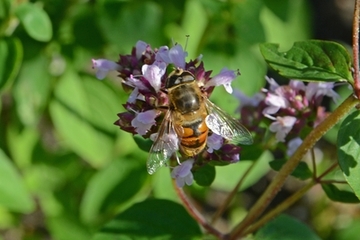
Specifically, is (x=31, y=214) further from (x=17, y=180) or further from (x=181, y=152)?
(x=181, y=152)

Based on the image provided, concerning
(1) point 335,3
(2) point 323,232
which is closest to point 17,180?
(2) point 323,232

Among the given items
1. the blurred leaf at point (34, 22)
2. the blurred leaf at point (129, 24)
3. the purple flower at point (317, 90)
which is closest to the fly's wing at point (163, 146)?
the purple flower at point (317, 90)

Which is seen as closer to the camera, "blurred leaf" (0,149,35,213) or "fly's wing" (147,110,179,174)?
"fly's wing" (147,110,179,174)

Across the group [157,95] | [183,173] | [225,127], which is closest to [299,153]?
[225,127]

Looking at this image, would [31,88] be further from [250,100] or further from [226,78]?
[226,78]

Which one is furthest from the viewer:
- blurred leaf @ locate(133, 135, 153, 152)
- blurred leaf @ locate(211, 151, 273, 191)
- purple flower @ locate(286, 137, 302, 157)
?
blurred leaf @ locate(211, 151, 273, 191)

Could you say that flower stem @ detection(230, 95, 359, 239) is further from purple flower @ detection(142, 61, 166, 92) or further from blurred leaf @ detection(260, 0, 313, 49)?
blurred leaf @ detection(260, 0, 313, 49)

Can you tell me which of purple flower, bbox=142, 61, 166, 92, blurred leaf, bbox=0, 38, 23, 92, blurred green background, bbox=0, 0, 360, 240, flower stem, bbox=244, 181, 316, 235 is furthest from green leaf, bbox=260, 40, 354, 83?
blurred leaf, bbox=0, 38, 23, 92
